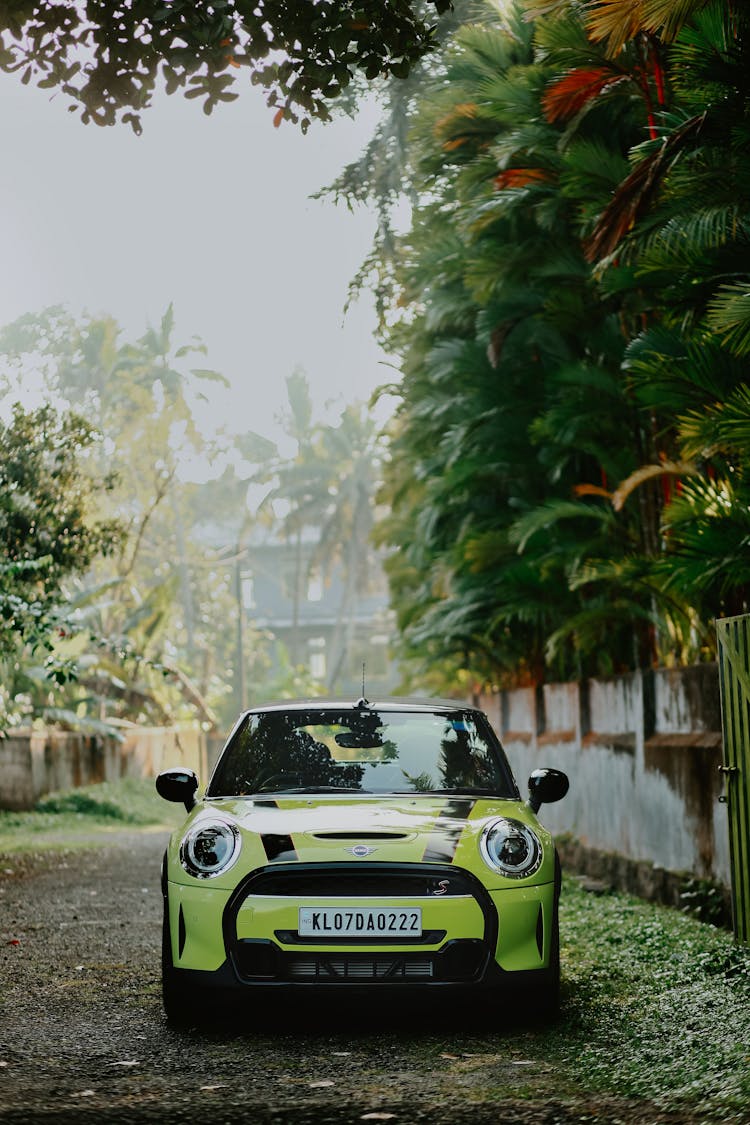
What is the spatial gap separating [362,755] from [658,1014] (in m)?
1.96

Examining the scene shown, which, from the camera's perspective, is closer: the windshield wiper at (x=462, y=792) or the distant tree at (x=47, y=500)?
the windshield wiper at (x=462, y=792)

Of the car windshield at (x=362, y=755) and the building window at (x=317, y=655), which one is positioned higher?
the building window at (x=317, y=655)

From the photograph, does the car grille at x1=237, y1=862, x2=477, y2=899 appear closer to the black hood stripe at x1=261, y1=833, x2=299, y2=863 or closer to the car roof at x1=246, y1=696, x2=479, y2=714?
the black hood stripe at x1=261, y1=833, x2=299, y2=863

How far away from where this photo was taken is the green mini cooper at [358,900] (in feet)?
22.0

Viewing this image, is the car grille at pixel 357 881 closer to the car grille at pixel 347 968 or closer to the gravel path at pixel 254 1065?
the car grille at pixel 347 968

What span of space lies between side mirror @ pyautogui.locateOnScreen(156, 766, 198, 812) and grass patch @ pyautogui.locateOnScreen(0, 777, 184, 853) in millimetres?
12838

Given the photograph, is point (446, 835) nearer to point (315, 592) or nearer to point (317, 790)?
point (317, 790)

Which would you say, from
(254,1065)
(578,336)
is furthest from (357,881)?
(578,336)

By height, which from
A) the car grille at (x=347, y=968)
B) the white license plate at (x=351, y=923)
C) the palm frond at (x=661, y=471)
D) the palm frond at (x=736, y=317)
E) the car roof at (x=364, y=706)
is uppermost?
the palm frond at (x=736, y=317)

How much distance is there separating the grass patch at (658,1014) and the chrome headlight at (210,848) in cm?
161

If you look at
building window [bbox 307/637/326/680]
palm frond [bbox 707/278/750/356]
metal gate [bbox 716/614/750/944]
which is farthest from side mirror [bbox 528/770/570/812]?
building window [bbox 307/637/326/680]

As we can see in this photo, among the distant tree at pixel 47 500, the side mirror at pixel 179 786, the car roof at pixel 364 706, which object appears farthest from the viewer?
the distant tree at pixel 47 500

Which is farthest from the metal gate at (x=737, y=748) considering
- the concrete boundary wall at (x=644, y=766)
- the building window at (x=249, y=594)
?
the building window at (x=249, y=594)

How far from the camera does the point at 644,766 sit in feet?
42.5
